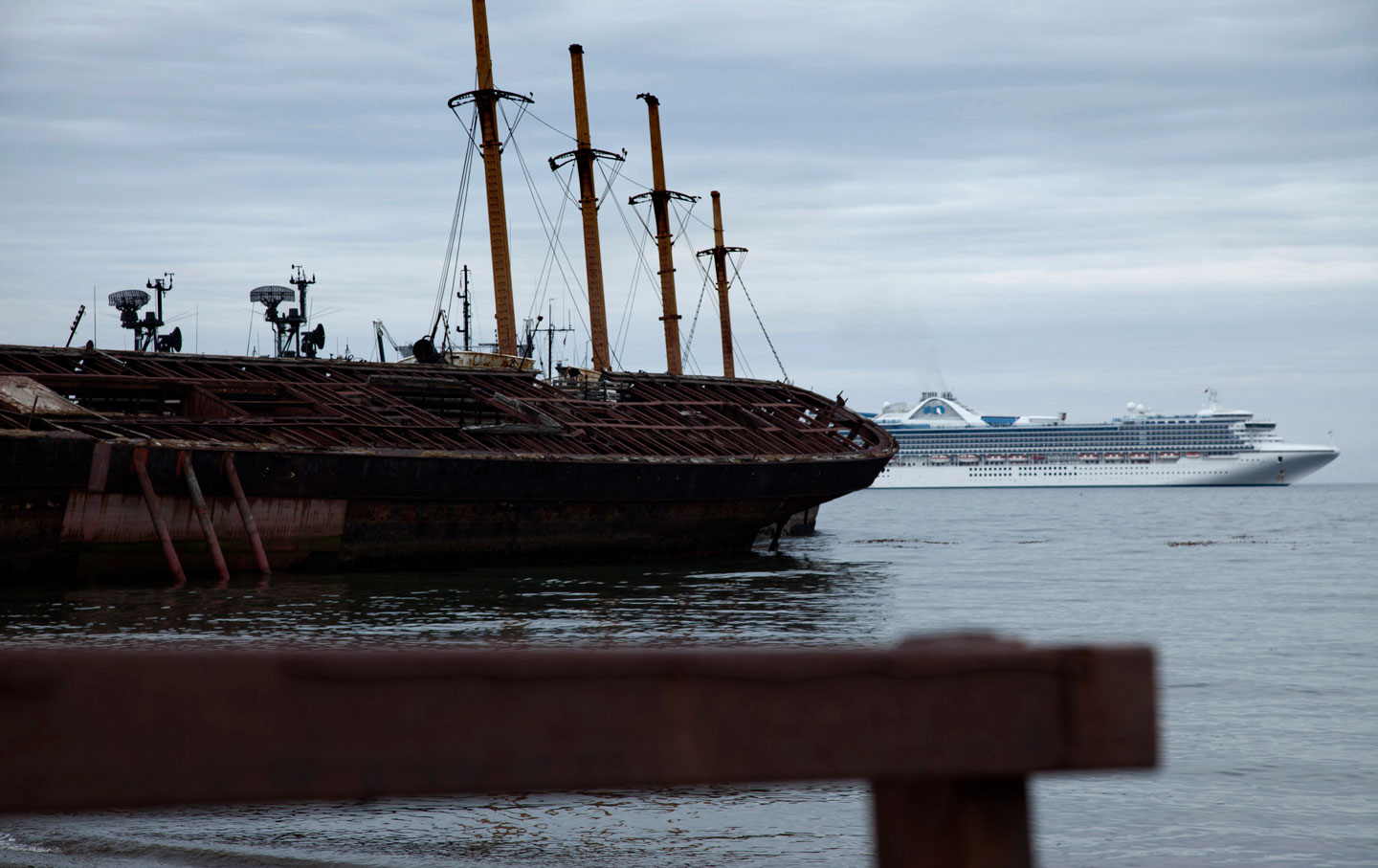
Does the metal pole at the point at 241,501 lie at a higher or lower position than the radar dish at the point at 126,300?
lower

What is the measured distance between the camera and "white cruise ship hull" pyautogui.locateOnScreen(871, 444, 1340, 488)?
406ft

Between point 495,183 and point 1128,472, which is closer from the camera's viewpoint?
point 495,183

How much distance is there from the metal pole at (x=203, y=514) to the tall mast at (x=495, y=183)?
19.3 m

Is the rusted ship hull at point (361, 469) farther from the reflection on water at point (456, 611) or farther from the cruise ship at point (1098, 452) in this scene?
the cruise ship at point (1098, 452)

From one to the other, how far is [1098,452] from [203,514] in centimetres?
11371

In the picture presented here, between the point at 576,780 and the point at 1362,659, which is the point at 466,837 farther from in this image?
the point at 1362,659

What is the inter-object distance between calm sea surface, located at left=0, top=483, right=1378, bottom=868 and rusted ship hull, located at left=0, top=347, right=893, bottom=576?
32.2 inches

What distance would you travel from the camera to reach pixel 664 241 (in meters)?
60.6

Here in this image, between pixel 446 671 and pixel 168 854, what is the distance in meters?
5.37

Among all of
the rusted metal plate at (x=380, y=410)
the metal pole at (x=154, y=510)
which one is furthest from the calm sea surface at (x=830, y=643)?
the rusted metal plate at (x=380, y=410)

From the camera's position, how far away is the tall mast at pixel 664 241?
59812 millimetres

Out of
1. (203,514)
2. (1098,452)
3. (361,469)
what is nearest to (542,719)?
(203,514)

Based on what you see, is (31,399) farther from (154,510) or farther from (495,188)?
(495,188)

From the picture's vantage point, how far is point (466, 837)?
6.96 metres
